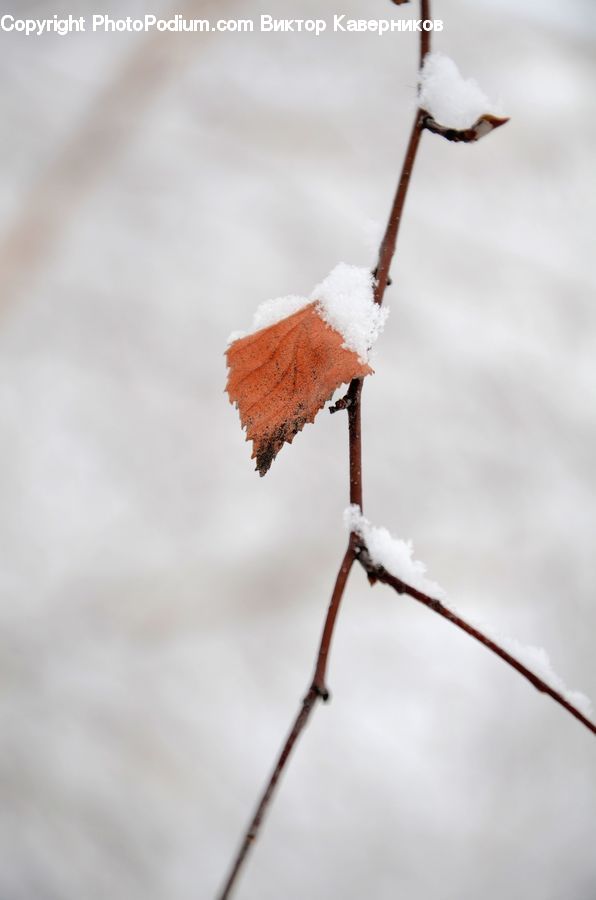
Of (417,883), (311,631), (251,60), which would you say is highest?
(251,60)

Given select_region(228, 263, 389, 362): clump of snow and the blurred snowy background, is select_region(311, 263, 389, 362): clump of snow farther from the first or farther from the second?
the blurred snowy background

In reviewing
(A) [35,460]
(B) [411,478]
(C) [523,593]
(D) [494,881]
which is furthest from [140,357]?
(D) [494,881]

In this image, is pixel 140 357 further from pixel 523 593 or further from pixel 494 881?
pixel 494 881

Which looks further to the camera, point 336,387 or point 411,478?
point 411,478

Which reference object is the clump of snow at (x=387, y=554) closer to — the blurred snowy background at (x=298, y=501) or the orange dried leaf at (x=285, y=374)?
the orange dried leaf at (x=285, y=374)

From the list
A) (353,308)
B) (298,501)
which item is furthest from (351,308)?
(298,501)

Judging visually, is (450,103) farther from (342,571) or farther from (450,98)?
(342,571)

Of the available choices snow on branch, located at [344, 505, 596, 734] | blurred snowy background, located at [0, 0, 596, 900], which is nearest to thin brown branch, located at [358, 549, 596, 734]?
snow on branch, located at [344, 505, 596, 734]
